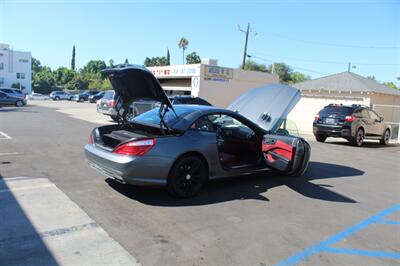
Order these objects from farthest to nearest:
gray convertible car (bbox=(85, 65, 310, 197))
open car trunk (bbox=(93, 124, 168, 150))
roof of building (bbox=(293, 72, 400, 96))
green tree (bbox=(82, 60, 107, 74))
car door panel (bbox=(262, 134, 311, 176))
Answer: green tree (bbox=(82, 60, 107, 74)) < roof of building (bbox=(293, 72, 400, 96)) < car door panel (bbox=(262, 134, 311, 176)) < open car trunk (bbox=(93, 124, 168, 150)) < gray convertible car (bbox=(85, 65, 310, 197))

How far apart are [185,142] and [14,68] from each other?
8540cm

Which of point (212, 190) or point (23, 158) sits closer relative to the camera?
point (212, 190)

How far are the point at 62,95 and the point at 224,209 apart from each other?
179 feet

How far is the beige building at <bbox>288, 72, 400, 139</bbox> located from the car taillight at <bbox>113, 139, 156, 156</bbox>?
63.5ft

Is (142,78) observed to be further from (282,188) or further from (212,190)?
(282,188)

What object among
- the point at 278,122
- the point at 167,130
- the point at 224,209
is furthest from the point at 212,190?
the point at 278,122

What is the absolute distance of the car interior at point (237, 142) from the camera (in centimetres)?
700

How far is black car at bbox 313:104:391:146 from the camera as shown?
14.2 metres

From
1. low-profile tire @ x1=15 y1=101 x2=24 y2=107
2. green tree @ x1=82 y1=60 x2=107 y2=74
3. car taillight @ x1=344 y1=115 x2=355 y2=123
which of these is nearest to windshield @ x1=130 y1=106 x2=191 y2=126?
car taillight @ x1=344 y1=115 x2=355 y2=123

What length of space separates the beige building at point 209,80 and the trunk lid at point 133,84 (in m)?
21.9

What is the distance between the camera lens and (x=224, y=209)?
542 cm

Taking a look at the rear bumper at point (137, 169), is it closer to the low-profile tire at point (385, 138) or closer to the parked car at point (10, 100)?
the low-profile tire at point (385, 138)

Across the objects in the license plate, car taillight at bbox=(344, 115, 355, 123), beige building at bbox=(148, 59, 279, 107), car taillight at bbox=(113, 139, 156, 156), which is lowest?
car taillight at bbox=(113, 139, 156, 156)

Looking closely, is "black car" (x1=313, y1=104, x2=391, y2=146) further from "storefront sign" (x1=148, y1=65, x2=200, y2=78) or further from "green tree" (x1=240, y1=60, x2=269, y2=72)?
"green tree" (x1=240, y1=60, x2=269, y2=72)
